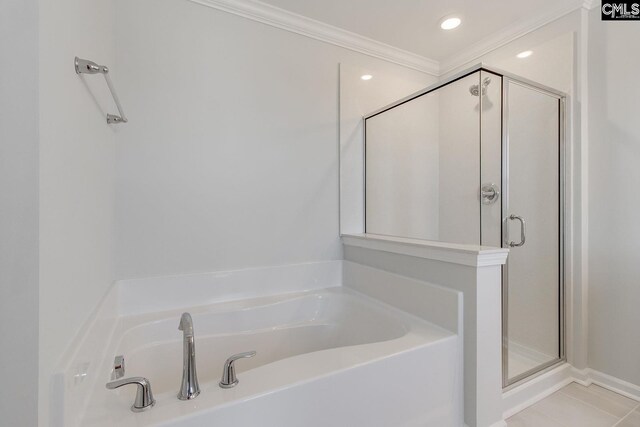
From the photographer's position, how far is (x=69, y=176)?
0.88 meters

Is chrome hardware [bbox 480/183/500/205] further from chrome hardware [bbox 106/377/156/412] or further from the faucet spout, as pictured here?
chrome hardware [bbox 106/377/156/412]

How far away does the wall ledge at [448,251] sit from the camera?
138cm

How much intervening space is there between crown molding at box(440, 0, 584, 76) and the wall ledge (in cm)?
171

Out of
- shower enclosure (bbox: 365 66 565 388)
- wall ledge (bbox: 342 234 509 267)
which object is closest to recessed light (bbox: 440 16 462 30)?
shower enclosure (bbox: 365 66 565 388)

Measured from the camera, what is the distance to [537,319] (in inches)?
74.9

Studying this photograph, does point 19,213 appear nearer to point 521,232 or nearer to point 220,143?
point 220,143

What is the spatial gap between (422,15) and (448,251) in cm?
167

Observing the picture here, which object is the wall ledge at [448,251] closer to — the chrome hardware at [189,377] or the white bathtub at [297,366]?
the white bathtub at [297,366]

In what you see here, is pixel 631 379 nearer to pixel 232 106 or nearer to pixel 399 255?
pixel 399 255

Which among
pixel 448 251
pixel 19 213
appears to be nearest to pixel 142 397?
pixel 19 213

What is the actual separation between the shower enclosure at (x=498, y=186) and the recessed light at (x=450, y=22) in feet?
1.74

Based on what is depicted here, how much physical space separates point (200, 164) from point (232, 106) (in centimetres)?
43

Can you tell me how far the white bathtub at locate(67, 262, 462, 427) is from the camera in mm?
917

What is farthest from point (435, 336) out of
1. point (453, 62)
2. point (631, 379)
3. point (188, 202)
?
point (453, 62)
